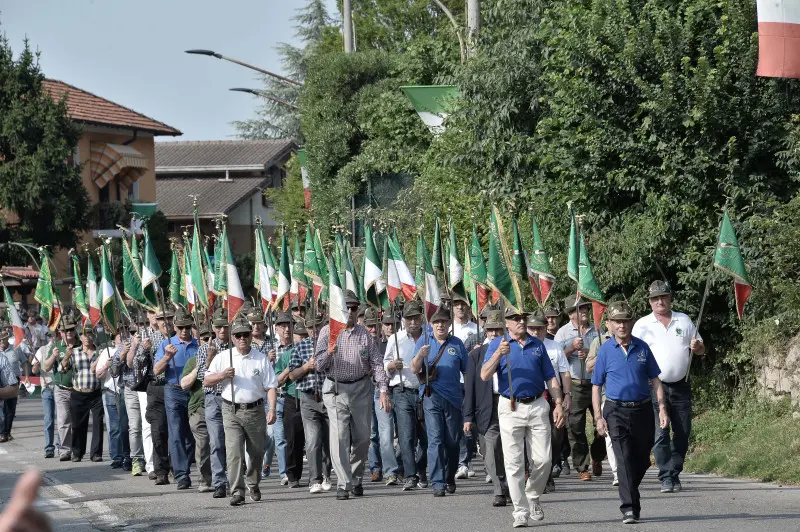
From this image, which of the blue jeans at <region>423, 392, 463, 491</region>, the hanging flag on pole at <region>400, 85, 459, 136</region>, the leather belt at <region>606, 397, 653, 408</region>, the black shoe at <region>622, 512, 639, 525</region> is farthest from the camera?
the hanging flag on pole at <region>400, 85, 459, 136</region>

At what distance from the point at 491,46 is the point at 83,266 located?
2885 centimetres

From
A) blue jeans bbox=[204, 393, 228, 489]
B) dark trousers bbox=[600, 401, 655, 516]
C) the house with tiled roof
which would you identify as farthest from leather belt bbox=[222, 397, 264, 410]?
the house with tiled roof

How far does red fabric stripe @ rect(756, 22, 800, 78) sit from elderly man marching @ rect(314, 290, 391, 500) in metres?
5.97

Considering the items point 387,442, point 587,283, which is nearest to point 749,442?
point 587,283

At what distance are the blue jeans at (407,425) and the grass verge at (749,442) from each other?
3407mm

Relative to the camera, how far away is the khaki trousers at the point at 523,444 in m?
10.4

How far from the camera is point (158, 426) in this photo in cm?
1471

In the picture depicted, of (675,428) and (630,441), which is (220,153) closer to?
(675,428)

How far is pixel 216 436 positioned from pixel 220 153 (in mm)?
67367

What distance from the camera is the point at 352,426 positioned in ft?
42.6

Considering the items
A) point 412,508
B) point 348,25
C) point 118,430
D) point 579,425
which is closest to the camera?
point 412,508

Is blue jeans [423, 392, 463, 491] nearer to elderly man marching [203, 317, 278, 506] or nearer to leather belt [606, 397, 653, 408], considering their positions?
elderly man marching [203, 317, 278, 506]

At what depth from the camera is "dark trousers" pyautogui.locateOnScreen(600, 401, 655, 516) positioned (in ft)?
33.4

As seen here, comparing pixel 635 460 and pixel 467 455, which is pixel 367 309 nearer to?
pixel 467 455
